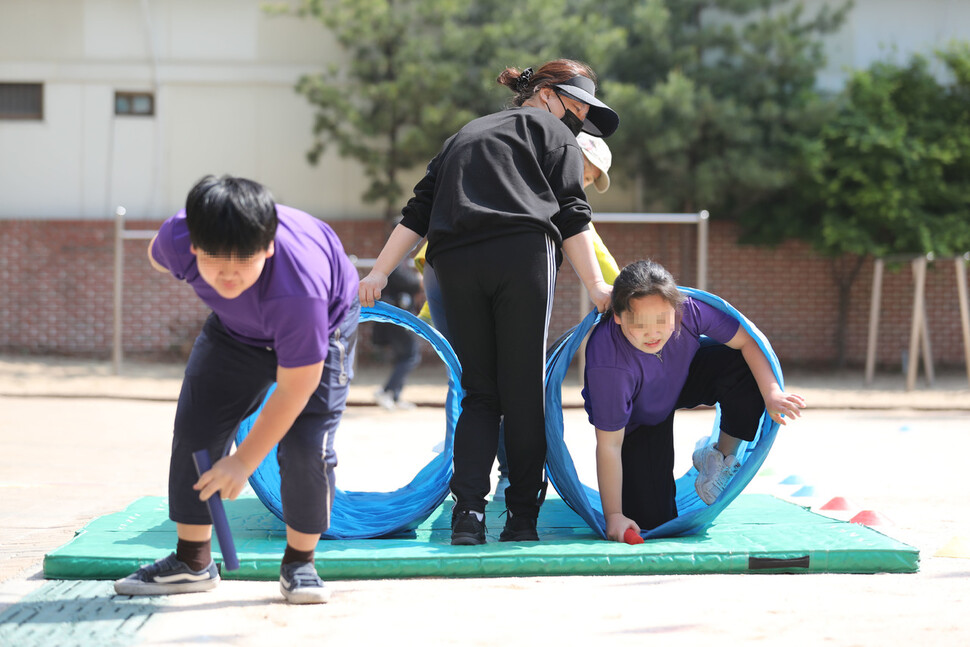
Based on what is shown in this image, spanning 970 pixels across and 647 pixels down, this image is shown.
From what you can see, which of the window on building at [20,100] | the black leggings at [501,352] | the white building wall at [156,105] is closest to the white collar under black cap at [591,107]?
the black leggings at [501,352]

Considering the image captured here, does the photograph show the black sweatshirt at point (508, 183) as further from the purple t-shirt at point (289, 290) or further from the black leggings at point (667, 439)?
the black leggings at point (667, 439)

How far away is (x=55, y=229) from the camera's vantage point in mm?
14711

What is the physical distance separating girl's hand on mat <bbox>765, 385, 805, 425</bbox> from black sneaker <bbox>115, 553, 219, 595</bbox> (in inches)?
74.9

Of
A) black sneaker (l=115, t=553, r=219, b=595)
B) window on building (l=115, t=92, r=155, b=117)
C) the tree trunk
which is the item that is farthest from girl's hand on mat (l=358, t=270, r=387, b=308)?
the tree trunk

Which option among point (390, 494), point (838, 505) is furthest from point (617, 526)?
point (838, 505)

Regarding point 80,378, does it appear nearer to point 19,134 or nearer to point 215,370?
point 19,134

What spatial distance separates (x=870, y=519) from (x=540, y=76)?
2145 millimetres

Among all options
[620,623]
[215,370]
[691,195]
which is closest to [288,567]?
[215,370]

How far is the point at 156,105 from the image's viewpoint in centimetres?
1488

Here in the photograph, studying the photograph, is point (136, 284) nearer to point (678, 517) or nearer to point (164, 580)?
point (678, 517)

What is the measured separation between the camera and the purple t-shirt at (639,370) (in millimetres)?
3389

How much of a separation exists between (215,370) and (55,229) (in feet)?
43.8

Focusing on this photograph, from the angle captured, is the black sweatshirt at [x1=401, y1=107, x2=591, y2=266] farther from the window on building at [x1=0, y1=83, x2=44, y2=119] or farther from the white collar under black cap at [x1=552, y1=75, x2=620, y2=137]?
the window on building at [x1=0, y1=83, x2=44, y2=119]

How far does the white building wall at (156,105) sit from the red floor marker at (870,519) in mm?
11251
